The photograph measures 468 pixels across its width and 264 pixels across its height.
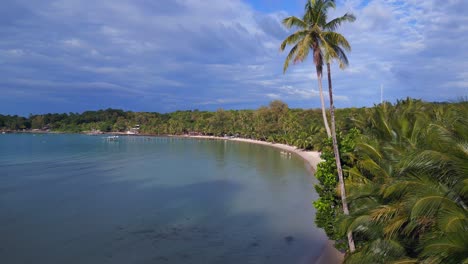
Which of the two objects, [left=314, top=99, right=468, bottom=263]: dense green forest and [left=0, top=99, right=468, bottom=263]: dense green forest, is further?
[left=0, top=99, right=468, bottom=263]: dense green forest

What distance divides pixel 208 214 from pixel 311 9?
14244 mm

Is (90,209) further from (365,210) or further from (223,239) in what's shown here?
(365,210)

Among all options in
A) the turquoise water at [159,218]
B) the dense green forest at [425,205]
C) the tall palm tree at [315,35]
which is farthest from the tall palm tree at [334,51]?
the turquoise water at [159,218]

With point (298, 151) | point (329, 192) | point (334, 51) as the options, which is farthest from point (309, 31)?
point (298, 151)

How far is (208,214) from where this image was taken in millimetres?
23359

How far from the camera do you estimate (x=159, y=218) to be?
2261 cm

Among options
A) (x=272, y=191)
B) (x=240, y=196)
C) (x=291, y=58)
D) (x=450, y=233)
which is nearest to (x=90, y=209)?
(x=240, y=196)

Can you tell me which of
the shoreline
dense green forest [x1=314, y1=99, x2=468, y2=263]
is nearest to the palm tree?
dense green forest [x1=314, y1=99, x2=468, y2=263]

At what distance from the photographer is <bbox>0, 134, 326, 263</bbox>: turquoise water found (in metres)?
16.4

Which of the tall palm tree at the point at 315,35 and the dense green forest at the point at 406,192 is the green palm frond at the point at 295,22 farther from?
the dense green forest at the point at 406,192

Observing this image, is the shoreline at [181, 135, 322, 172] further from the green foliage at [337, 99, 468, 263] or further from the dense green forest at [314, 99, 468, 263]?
the green foliage at [337, 99, 468, 263]

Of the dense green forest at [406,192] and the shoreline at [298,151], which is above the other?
the dense green forest at [406,192]

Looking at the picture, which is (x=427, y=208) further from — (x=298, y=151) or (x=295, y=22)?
(x=298, y=151)

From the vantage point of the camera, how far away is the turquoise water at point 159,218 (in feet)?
53.9
